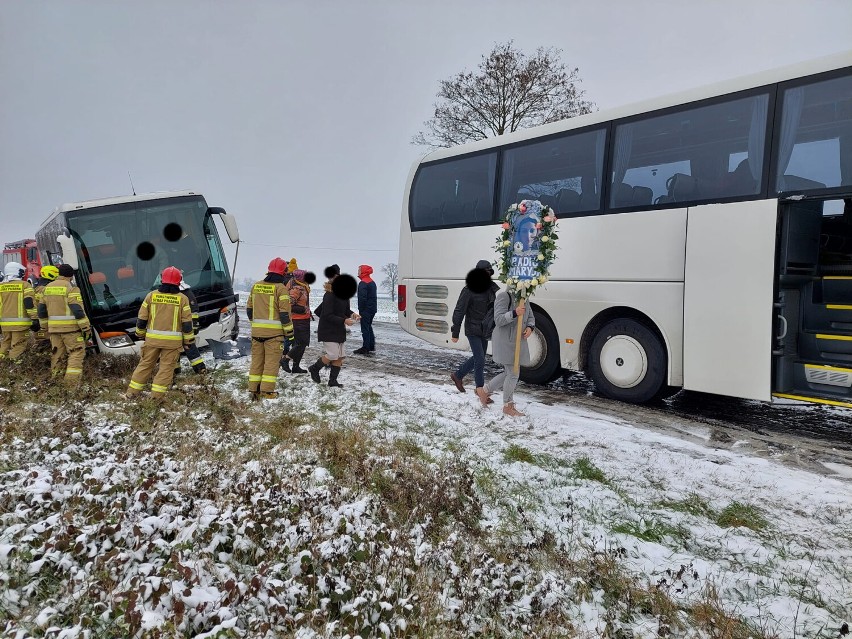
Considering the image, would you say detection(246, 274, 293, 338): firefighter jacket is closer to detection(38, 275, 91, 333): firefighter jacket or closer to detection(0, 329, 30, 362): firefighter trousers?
detection(38, 275, 91, 333): firefighter jacket

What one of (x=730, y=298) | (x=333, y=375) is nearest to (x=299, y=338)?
(x=333, y=375)

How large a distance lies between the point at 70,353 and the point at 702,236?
30.4ft

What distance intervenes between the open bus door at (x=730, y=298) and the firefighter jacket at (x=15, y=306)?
1069cm

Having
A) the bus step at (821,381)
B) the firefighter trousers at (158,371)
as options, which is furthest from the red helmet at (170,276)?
the bus step at (821,381)

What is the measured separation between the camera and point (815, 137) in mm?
5164

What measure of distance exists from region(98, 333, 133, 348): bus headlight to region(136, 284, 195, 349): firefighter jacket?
204cm

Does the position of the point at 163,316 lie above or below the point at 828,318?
below

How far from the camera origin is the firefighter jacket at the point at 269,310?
6.84 meters

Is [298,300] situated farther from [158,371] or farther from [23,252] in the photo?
[23,252]

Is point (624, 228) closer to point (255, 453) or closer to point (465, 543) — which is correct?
point (465, 543)

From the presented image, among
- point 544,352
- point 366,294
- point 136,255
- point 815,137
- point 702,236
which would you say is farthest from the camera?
point 366,294

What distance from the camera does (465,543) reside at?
330 cm

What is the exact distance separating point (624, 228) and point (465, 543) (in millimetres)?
4963

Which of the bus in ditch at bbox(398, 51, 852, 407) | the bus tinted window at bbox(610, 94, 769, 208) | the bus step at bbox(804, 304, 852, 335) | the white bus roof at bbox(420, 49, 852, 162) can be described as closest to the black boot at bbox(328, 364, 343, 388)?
the bus in ditch at bbox(398, 51, 852, 407)
